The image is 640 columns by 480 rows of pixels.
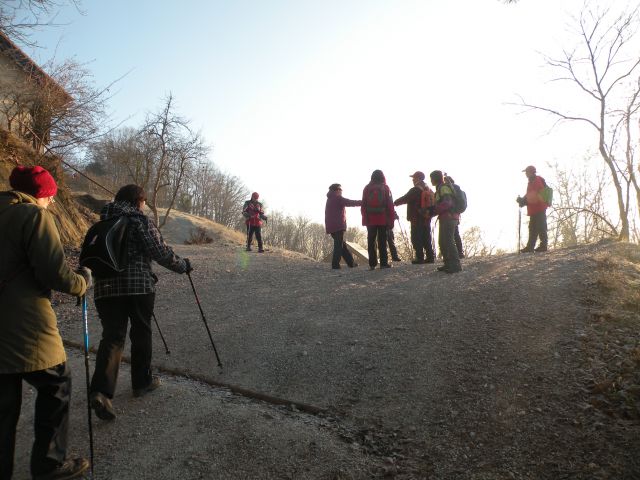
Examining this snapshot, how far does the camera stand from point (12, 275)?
2881 mm

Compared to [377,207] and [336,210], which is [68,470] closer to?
[377,207]

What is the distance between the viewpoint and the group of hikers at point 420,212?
8.48m

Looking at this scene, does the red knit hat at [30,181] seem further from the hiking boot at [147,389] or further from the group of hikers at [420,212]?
the group of hikers at [420,212]

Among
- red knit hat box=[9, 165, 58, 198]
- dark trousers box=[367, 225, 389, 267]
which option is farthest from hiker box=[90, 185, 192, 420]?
dark trousers box=[367, 225, 389, 267]

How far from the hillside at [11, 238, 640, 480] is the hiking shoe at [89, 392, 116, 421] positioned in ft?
0.35

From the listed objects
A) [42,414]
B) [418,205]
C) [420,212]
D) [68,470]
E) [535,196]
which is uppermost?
[535,196]

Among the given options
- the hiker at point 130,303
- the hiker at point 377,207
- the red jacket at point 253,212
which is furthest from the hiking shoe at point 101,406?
the red jacket at point 253,212

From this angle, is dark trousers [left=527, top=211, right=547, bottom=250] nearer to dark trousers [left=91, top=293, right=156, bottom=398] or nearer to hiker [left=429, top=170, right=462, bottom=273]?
hiker [left=429, top=170, right=462, bottom=273]

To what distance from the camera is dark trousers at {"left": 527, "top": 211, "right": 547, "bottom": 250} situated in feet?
34.6

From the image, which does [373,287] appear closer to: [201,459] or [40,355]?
[201,459]

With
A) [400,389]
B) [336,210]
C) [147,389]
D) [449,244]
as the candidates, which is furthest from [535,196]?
[147,389]

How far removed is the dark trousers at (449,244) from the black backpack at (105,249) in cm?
608

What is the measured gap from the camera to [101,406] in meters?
3.82

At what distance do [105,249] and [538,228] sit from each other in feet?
32.4
